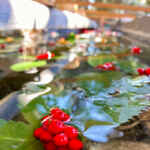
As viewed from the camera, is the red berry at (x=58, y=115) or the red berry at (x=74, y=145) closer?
the red berry at (x=74, y=145)

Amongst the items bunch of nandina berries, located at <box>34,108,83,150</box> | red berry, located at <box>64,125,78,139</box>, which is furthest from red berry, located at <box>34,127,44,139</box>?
red berry, located at <box>64,125,78,139</box>

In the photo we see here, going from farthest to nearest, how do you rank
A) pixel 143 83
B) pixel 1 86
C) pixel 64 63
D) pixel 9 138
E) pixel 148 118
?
1. pixel 64 63
2. pixel 1 86
3. pixel 143 83
4. pixel 148 118
5. pixel 9 138

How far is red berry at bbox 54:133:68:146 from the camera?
675mm

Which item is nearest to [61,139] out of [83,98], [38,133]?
[38,133]

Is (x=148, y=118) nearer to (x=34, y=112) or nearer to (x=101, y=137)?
(x=101, y=137)

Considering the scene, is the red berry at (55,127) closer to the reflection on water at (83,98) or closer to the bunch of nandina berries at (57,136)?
the bunch of nandina berries at (57,136)

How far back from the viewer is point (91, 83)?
1376 mm

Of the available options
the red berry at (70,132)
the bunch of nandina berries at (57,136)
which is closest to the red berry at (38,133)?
the bunch of nandina berries at (57,136)

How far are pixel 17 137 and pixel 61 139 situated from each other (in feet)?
0.69

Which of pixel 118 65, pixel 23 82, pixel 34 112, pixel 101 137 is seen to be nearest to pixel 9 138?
pixel 34 112

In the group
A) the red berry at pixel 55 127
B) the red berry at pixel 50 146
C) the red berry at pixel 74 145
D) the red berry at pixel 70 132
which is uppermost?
the red berry at pixel 55 127

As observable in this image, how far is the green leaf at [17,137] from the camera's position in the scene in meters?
0.71

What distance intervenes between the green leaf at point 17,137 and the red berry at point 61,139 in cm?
10

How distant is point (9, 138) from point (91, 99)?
0.55m
